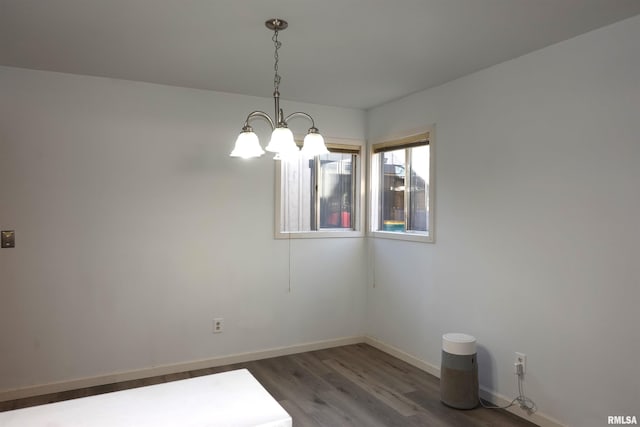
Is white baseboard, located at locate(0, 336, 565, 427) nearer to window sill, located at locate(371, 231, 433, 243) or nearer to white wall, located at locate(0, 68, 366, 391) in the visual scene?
white wall, located at locate(0, 68, 366, 391)

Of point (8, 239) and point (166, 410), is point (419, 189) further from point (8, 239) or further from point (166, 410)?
point (8, 239)

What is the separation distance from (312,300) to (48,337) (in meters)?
2.31

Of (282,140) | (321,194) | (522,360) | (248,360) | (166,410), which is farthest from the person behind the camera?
(321,194)

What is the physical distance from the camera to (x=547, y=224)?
9.18 feet

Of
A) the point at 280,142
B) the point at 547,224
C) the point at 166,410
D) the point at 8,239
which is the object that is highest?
the point at 280,142

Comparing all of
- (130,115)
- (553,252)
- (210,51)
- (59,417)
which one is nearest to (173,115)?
(130,115)

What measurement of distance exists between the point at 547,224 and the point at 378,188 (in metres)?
2.06

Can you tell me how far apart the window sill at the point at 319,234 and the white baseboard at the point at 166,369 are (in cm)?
110

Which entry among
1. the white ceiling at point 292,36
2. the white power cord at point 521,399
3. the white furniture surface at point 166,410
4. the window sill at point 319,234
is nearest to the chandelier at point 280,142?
the white ceiling at point 292,36

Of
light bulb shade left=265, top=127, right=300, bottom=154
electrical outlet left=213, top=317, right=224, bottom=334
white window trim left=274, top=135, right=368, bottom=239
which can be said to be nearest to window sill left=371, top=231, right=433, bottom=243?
white window trim left=274, top=135, right=368, bottom=239

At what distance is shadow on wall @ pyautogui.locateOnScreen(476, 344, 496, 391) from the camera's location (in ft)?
10.4

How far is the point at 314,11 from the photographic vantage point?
2.33 metres

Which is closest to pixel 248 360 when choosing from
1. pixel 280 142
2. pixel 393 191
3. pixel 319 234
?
pixel 319 234

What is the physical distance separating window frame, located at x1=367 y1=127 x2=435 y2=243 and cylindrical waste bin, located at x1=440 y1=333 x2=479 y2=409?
100cm
